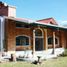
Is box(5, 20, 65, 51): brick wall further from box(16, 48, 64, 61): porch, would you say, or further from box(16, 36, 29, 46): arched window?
box(16, 48, 64, 61): porch

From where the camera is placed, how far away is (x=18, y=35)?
25.2 m

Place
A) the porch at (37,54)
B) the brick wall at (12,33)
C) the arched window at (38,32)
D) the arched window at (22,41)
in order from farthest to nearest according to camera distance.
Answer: the arched window at (38,32), the arched window at (22,41), the brick wall at (12,33), the porch at (37,54)

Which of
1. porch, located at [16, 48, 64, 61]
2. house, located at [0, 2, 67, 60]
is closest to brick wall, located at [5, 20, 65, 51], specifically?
house, located at [0, 2, 67, 60]

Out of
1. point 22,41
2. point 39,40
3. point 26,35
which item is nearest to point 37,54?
point 22,41

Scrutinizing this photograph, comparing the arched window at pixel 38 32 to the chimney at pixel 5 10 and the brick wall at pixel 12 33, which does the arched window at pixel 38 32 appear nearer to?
the brick wall at pixel 12 33

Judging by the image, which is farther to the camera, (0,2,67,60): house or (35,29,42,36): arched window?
(35,29,42,36): arched window

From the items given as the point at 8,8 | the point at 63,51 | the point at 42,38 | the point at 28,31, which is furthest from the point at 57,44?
the point at 8,8

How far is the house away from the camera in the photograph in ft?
77.7

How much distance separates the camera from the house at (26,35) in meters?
23.7

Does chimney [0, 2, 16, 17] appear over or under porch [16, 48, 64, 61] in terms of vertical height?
over

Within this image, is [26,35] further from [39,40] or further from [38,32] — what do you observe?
[39,40]

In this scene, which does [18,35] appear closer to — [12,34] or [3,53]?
[12,34]

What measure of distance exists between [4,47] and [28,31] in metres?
4.56

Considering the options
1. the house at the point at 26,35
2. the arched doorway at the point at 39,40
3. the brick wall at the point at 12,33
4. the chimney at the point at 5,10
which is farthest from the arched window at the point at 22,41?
the chimney at the point at 5,10
